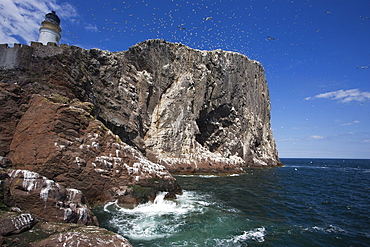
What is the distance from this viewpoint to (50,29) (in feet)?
73.5

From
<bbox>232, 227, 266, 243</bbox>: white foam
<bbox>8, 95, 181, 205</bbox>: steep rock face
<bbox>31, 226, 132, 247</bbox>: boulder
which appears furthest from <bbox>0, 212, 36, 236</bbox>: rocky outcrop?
<bbox>232, 227, 266, 243</bbox>: white foam

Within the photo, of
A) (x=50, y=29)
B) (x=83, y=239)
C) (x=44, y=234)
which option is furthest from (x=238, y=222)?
(x=50, y=29)

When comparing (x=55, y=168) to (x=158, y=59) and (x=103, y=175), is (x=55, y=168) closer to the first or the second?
(x=103, y=175)

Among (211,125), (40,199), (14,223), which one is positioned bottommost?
(14,223)

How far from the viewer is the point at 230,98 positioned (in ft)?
141

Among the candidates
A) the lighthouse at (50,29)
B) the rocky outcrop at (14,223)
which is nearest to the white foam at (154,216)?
the rocky outcrop at (14,223)

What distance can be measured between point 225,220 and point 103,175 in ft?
24.4

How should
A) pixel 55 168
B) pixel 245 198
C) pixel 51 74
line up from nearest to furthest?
pixel 55 168 < pixel 51 74 < pixel 245 198

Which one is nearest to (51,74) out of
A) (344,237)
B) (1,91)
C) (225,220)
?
(1,91)

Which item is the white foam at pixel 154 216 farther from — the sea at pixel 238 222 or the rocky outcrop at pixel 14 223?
the rocky outcrop at pixel 14 223

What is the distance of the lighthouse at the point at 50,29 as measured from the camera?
22.2 meters

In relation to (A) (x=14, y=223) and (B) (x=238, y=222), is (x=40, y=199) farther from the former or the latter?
(B) (x=238, y=222)

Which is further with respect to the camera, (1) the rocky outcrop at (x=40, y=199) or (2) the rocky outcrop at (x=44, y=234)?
(1) the rocky outcrop at (x=40, y=199)

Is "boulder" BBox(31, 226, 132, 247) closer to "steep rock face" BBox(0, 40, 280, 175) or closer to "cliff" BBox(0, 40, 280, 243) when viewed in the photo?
"cliff" BBox(0, 40, 280, 243)
